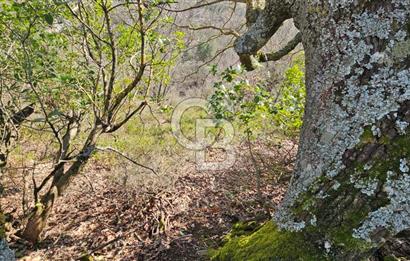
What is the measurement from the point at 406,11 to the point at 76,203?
13.6 ft

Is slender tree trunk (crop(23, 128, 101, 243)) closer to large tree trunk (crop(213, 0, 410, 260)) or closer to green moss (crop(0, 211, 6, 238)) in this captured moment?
green moss (crop(0, 211, 6, 238))

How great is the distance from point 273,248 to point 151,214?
7.32ft

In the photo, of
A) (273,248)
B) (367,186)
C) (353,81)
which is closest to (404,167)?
(367,186)

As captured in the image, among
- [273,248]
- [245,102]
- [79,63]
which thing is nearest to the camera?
[273,248]

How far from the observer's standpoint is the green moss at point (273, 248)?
142 centimetres

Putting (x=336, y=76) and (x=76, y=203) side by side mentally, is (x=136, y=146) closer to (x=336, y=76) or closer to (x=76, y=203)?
(x=76, y=203)

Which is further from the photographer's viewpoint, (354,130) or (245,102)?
(245,102)

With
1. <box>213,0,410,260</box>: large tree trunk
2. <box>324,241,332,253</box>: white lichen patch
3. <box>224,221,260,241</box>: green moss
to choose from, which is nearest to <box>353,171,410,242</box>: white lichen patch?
<box>213,0,410,260</box>: large tree trunk

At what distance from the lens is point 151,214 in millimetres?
3531

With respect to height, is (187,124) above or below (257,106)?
above

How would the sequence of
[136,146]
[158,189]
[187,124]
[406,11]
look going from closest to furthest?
[406,11]
[158,189]
[136,146]
[187,124]

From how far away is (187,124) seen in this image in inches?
326

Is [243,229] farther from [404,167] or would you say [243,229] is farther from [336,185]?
[404,167]

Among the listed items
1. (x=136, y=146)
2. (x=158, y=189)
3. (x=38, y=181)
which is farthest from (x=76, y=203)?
(x=136, y=146)
